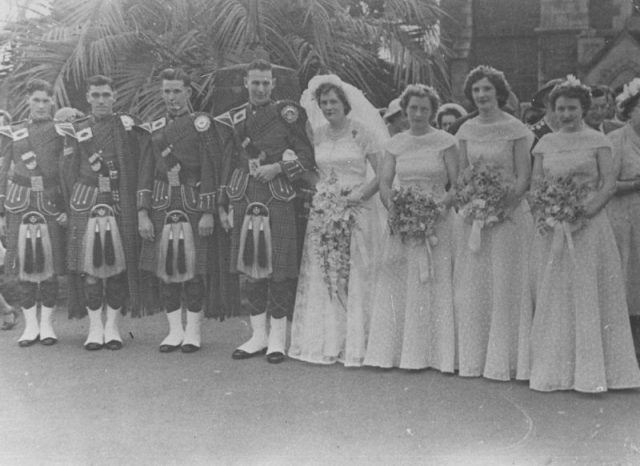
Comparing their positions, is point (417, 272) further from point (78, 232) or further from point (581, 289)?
point (78, 232)

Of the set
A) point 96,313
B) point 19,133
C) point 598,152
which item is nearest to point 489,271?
point 598,152

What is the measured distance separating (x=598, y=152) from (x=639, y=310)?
4.63 feet

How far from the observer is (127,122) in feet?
24.3

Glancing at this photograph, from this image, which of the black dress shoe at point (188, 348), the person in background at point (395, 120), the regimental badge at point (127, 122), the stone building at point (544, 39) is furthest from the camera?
the stone building at point (544, 39)

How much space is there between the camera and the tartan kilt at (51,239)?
7547mm

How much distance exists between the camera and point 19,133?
7.55 metres

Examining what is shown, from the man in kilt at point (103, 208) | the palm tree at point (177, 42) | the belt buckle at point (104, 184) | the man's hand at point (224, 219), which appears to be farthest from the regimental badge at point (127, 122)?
the palm tree at point (177, 42)

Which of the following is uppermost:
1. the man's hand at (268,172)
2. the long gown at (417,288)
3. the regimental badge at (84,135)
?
the regimental badge at (84,135)

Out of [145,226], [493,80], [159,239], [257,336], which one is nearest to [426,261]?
[493,80]

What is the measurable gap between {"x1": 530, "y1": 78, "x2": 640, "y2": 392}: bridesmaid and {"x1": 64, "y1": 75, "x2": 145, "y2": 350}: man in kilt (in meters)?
3.35

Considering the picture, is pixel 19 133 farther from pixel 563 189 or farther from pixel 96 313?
pixel 563 189

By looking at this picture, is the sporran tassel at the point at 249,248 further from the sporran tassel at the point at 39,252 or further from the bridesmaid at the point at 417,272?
the sporran tassel at the point at 39,252

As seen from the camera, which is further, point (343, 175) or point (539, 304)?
point (343, 175)

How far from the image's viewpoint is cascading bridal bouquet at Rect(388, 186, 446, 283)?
6461 mm
